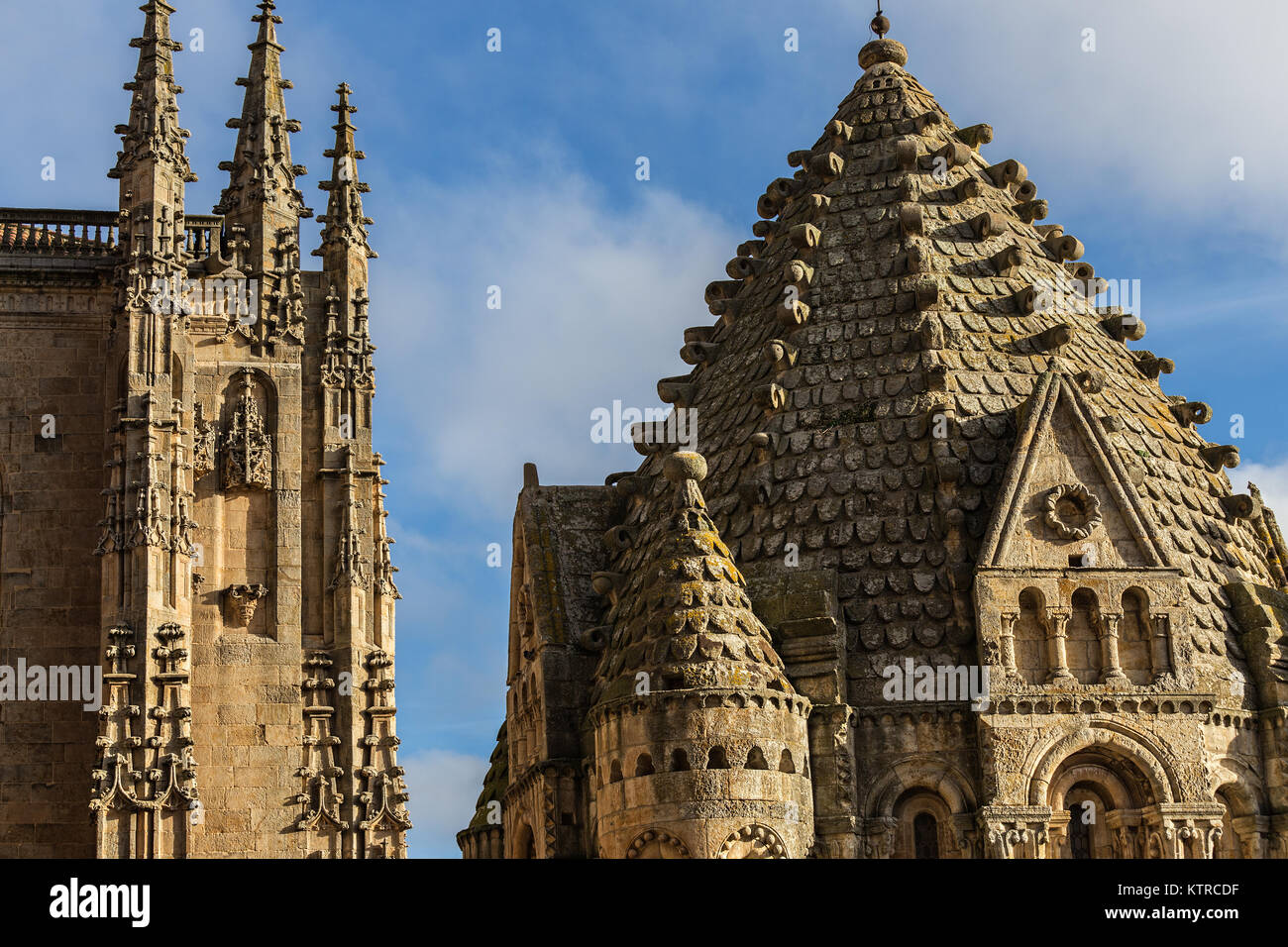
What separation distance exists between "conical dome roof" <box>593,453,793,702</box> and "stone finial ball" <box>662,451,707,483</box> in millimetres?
18

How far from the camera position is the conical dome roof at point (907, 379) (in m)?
45.1

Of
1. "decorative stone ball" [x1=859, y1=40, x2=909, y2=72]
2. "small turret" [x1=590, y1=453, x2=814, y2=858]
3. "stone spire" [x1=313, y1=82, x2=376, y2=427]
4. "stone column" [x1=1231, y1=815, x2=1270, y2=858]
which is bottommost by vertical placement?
"stone column" [x1=1231, y1=815, x2=1270, y2=858]

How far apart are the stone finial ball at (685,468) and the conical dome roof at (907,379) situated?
2546 millimetres

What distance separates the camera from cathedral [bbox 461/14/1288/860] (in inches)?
1644

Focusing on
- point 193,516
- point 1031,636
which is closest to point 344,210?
point 193,516

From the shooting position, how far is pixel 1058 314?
49531 mm

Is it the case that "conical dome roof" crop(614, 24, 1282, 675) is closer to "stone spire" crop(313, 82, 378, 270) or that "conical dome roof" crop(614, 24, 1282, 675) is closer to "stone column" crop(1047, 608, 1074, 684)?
"stone column" crop(1047, 608, 1074, 684)

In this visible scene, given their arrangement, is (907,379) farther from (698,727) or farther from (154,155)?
(154,155)

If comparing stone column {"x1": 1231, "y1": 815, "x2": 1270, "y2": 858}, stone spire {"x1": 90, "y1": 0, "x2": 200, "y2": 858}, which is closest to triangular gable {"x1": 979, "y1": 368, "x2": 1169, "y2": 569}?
stone column {"x1": 1231, "y1": 815, "x2": 1270, "y2": 858}

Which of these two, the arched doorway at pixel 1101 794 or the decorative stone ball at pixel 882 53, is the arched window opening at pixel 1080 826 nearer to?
the arched doorway at pixel 1101 794

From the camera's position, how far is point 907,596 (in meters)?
44.4

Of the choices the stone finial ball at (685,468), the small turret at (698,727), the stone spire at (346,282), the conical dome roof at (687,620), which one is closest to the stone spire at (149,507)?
the stone spire at (346,282)
